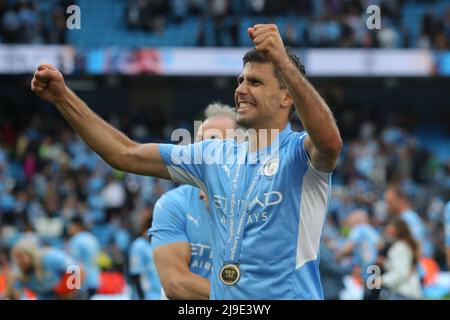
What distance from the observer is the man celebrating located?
3.79 metres

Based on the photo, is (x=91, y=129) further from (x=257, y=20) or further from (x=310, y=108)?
(x=257, y=20)

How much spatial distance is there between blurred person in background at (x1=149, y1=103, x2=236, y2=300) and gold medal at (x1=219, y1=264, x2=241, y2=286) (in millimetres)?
1052

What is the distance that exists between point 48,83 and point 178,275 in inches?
59.6

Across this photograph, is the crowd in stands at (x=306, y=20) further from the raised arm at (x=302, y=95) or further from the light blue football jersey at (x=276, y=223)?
the raised arm at (x=302, y=95)

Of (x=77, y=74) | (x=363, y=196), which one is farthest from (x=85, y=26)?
(x=363, y=196)

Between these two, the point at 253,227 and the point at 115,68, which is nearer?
the point at 253,227

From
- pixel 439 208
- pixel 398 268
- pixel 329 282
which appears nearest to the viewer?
pixel 329 282

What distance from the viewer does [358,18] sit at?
24375 millimetres

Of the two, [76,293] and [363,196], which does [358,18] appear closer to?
[363,196]

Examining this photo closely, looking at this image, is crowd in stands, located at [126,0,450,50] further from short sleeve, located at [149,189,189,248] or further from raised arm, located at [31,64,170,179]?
raised arm, located at [31,64,170,179]

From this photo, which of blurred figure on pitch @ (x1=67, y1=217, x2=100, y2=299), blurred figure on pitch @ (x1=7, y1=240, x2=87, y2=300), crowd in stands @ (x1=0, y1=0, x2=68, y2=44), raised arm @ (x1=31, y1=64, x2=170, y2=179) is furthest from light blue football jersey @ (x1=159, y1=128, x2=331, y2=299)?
crowd in stands @ (x1=0, y1=0, x2=68, y2=44)

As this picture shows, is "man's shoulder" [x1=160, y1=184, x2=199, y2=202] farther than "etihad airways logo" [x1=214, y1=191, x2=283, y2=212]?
Yes

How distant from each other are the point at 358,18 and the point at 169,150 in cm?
2085
